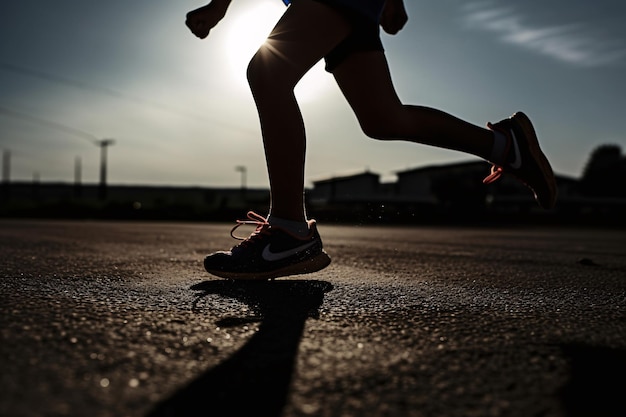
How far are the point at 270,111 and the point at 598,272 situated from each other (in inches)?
83.9

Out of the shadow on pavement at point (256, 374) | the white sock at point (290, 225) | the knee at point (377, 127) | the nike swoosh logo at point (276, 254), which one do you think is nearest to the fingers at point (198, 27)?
the knee at point (377, 127)

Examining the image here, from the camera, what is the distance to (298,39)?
2.25 m

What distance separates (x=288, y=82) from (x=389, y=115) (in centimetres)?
49

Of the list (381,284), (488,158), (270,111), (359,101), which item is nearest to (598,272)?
(488,158)

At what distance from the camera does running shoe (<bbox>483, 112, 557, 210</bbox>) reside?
2.64m

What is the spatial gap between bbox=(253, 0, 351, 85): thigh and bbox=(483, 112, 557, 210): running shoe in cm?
90

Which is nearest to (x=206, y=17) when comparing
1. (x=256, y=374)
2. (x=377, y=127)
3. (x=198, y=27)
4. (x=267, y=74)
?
(x=198, y=27)

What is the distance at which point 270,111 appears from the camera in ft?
7.53

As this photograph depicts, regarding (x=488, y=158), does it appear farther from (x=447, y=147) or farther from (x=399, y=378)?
(x=399, y=378)

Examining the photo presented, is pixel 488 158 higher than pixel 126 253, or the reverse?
pixel 488 158

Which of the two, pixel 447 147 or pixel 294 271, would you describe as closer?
pixel 294 271

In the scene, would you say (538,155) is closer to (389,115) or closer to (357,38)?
(389,115)

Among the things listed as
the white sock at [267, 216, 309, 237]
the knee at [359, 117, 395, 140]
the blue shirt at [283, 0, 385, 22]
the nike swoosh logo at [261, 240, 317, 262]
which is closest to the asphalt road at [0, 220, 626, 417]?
the nike swoosh logo at [261, 240, 317, 262]

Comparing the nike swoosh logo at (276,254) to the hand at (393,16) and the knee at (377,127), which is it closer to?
the knee at (377,127)
